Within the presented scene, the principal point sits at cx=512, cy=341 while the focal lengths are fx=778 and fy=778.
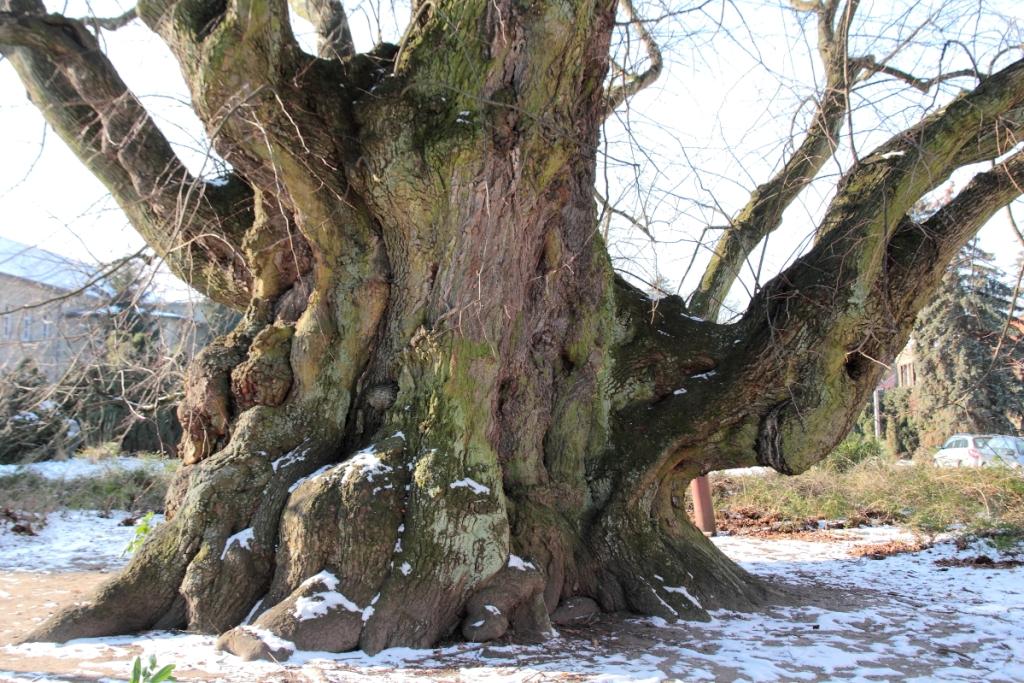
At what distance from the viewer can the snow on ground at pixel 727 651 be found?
3.80m

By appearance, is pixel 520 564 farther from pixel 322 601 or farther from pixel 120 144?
pixel 120 144

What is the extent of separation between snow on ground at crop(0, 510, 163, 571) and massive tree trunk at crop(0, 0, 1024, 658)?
2.75 m

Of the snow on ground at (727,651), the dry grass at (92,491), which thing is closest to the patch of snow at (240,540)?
the snow on ground at (727,651)

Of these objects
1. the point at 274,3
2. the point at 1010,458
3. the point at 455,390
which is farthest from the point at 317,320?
the point at 1010,458

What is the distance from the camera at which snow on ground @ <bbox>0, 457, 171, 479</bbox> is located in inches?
448

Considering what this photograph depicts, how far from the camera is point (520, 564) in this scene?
15.6 feet

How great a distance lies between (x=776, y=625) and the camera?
5.16 m

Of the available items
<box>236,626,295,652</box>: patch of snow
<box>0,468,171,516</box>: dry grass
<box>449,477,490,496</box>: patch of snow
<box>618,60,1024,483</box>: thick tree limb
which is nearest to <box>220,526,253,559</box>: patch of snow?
<box>236,626,295,652</box>: patch of snow

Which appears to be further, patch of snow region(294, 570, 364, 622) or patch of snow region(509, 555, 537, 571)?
patch of snow region(509, 555, 537, 571)

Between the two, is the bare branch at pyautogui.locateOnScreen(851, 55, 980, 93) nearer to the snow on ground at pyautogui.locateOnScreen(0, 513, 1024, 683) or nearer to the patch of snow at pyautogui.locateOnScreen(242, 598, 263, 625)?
the snow on ground at pyautogui.locateOnScreen(0, 513, 1024, 683)

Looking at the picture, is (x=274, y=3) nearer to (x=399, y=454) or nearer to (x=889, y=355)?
(x=399, y=454)

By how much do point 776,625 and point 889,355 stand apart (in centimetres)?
212

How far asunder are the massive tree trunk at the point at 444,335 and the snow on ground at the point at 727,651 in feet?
0.69

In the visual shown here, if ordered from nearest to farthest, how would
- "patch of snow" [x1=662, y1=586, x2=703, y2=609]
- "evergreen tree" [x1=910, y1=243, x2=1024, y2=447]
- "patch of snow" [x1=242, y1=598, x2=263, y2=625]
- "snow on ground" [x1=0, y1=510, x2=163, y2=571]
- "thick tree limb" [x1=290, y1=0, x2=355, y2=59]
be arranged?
"patch of snow" [x1=242, y1=598, x2=263, y2=625] < "patch of snow" [x1=662, y1=586, x2=703, y2=609] < "thick tree limb" [x1=290, y1=0, x2=355, y2=59] < "snow on ground" [x1=0, y1=510, x2=163, y2=571] < "evergreen tree" [x1=910, y1=243, x2=1024, y2=447]
